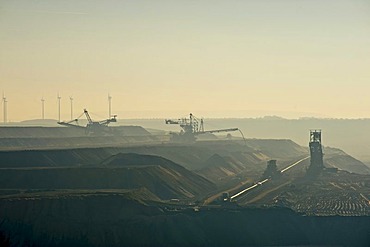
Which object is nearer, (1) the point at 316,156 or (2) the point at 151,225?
(2) the point at 151,225

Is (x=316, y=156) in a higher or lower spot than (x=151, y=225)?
higher

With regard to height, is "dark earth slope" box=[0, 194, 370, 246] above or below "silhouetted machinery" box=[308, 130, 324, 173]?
below

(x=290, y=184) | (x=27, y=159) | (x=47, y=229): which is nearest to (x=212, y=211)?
(x=47, y=229)

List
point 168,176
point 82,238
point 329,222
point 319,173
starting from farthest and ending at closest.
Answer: point 319,173, point 168,176, point 329,222, point 82,238

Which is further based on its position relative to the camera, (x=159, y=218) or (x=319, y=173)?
(x=319, y=173)

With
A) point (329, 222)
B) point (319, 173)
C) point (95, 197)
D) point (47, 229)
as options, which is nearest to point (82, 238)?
point (47, 229)

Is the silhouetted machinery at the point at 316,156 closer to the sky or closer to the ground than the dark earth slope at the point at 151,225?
closer to the sky

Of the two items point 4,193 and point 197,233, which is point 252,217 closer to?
point 197,233

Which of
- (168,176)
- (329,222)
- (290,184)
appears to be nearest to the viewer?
(329,222)

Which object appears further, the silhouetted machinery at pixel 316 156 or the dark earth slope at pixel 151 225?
the silhouetted machinery at pixel 316 156

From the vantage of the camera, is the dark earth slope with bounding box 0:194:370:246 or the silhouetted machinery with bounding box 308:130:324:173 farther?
the silhouetted machinery with bounding box 308:130:324:173
